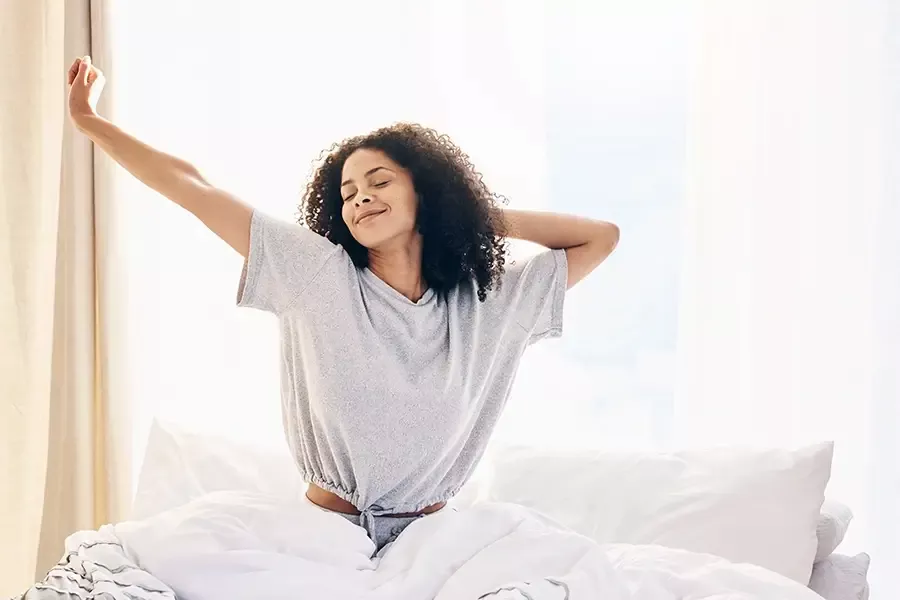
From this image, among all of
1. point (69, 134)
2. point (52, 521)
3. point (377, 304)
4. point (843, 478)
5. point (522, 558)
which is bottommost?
point (52, 521)

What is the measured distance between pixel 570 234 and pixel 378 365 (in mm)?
464

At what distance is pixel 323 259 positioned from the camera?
1608 millimetres

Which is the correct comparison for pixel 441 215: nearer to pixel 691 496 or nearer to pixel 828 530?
pixel 691 496

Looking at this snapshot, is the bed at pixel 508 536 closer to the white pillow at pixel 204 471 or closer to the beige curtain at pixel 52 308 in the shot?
the white pillow at pixel 204 471

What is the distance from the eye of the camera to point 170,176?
5.23ft

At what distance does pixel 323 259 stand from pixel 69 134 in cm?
112

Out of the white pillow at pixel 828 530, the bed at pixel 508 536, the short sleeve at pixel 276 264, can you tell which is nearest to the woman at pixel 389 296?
the short sleeve at pixel 276 264

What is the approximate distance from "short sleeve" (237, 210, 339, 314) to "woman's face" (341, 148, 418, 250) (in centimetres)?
10

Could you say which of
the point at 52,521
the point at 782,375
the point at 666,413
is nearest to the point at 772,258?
the point at 782,375

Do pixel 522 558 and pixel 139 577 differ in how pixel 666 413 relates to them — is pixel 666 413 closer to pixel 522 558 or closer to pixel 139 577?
pixel 522 558

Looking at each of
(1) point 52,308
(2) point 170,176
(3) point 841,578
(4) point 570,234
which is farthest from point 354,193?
(3) point 841,578

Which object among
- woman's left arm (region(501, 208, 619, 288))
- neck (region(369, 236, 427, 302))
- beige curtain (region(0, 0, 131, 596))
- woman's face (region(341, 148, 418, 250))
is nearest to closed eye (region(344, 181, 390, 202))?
woman's face (region(341, 148, 418, 250))

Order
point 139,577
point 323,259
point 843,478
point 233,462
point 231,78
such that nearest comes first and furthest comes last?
point 139,577
point 323,259
point 233,462
point 843,478
point 231,78

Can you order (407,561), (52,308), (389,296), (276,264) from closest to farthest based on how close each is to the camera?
(407,561)
(276,264)
(389,296)
(52,308)
